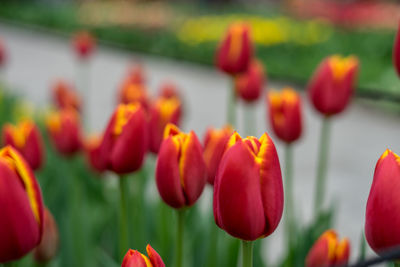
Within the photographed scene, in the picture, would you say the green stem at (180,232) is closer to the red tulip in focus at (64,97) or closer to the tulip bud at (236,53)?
the tulip bud at (236,53)

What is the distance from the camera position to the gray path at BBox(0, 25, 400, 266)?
3.34m

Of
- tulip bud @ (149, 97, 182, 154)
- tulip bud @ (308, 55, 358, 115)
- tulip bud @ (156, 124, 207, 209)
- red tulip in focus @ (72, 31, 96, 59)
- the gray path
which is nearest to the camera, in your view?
tulip bud @ (156, 124, 207, 209)

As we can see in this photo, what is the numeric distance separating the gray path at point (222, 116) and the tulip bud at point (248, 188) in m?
1.37

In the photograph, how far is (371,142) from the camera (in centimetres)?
452

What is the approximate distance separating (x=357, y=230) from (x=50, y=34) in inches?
374

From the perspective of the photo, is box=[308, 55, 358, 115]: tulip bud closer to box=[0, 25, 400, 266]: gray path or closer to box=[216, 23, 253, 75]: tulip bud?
box=[216, 23, 253, 75]: tulip bud

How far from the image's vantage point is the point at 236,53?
1471 millimetres

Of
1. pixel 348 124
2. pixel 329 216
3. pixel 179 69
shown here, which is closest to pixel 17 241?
pixel 329 216

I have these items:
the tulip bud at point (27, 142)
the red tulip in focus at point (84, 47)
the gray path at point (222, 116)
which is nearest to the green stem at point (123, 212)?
the tulip bud at point (27, 142)

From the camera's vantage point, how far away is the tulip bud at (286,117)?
1.38 metres

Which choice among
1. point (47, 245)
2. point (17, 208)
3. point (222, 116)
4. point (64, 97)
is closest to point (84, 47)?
point (64, 97)

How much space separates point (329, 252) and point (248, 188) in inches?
13.3

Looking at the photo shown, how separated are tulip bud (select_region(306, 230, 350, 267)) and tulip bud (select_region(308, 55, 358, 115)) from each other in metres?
0.47

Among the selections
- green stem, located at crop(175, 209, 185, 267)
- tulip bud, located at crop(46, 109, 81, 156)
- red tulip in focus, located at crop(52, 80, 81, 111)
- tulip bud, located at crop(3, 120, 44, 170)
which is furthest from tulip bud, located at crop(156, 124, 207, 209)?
red tulip in focus, located at crop(52, 80, 81, 111)
